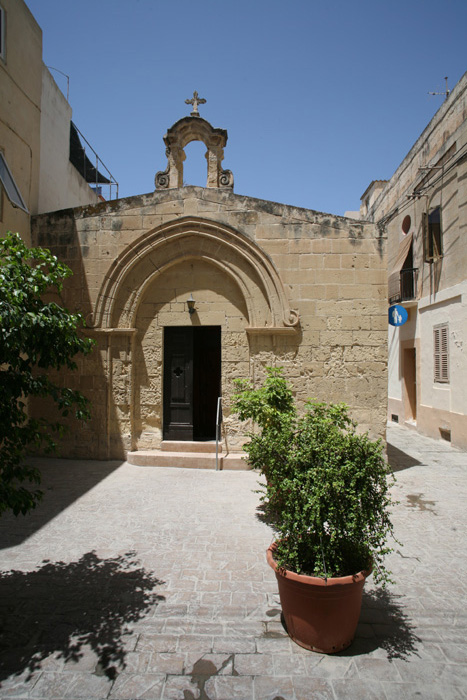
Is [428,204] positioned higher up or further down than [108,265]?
higher up

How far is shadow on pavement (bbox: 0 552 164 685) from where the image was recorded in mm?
3045

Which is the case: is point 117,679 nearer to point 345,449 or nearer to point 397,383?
point 345,449

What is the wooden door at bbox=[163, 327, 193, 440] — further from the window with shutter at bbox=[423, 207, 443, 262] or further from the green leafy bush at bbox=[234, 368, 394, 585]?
the window with shutter at bbox=[423, 207, 443, 262]

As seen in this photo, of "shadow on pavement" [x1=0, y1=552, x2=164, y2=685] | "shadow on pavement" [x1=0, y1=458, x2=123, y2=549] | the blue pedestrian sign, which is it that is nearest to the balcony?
the blue pedestrian sign

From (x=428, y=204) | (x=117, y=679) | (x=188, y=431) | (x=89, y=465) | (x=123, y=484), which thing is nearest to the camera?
(x=117, y=679)

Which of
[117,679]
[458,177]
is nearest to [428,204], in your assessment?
[458,177]

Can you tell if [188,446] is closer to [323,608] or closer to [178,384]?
[178,384]

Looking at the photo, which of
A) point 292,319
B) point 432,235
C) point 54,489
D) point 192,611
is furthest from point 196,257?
point 432,235

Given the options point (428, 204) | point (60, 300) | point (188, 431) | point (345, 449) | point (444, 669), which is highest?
point (428, 204)

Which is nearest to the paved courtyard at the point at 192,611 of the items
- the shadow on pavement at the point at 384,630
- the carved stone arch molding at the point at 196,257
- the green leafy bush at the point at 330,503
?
the shadow on pavement at the point at 384,630

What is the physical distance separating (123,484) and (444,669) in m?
5.29

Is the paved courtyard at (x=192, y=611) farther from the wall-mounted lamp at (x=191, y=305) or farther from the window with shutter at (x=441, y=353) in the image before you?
the window with shutter at (x=441, y=353)

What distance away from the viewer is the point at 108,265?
8.62m

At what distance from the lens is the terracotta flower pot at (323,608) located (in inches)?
117
